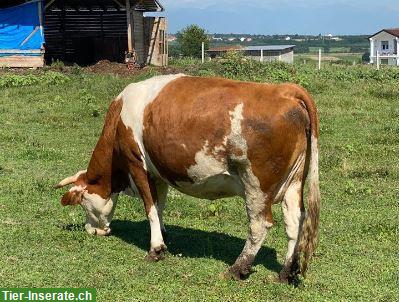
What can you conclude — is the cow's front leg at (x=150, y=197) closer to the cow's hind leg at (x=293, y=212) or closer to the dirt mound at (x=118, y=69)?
the cow's hind leg at (x=293, y=212)

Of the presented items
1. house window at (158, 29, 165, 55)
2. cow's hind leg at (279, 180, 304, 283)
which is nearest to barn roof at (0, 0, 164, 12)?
house window at (158, 29, 165, 55)

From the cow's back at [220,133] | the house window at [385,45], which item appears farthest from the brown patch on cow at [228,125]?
the house window at [385,45]

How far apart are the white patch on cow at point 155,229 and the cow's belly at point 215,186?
1.63 ft

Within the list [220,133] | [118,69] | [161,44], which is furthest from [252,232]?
[161,44]

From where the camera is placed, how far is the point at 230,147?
6.72 meters

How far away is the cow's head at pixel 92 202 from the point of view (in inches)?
326

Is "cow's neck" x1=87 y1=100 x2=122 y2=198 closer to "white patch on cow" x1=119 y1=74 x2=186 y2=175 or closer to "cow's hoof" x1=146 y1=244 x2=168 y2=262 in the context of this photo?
"white patch on cow" x1=119 y1=74 x2=186 y2=175

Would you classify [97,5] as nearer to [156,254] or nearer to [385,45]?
[156,254]

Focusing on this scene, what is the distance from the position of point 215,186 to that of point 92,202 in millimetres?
1927

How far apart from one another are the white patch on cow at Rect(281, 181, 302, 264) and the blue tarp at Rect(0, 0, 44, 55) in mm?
22864

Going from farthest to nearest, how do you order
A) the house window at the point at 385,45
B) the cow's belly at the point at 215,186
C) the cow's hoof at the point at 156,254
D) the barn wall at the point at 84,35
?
the house window at the point at 385,45 → the barn wall at the point at 84,35 → the cow's hoof at the point at 156,254 → the cow's belly at the point at 215,186

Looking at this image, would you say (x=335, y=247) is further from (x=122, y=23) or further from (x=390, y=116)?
(x=122, y=23)

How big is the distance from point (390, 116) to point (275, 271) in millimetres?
11906

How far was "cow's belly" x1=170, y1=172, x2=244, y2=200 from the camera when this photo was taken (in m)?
6.98
